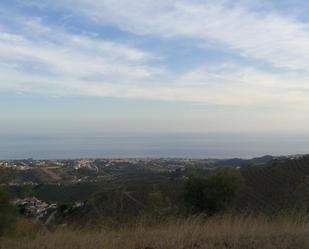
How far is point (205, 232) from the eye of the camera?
23.3ft

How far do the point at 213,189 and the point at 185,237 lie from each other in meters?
13.4

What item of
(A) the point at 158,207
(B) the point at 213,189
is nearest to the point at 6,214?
(A) the point at 158,207

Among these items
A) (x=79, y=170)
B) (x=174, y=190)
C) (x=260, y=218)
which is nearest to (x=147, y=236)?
(x=260, y=218)

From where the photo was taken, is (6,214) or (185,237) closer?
(185,237)

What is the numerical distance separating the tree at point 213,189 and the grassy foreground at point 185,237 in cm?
907

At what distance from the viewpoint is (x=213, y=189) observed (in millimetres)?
19953

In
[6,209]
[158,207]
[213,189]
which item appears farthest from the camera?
[213,189]

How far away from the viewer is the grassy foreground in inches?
251

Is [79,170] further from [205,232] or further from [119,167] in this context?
[205,232]

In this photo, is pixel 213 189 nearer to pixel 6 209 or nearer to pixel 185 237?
pixel 6 209

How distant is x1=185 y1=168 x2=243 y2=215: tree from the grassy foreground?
357 inches

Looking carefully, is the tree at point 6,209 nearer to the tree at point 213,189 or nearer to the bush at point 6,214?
the bush at point 6,214

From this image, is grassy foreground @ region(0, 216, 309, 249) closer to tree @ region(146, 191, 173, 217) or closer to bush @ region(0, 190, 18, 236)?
tree @ region(146, 191, 173, 217)

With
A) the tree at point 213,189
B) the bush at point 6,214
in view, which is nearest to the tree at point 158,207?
the bush at point 6,214
